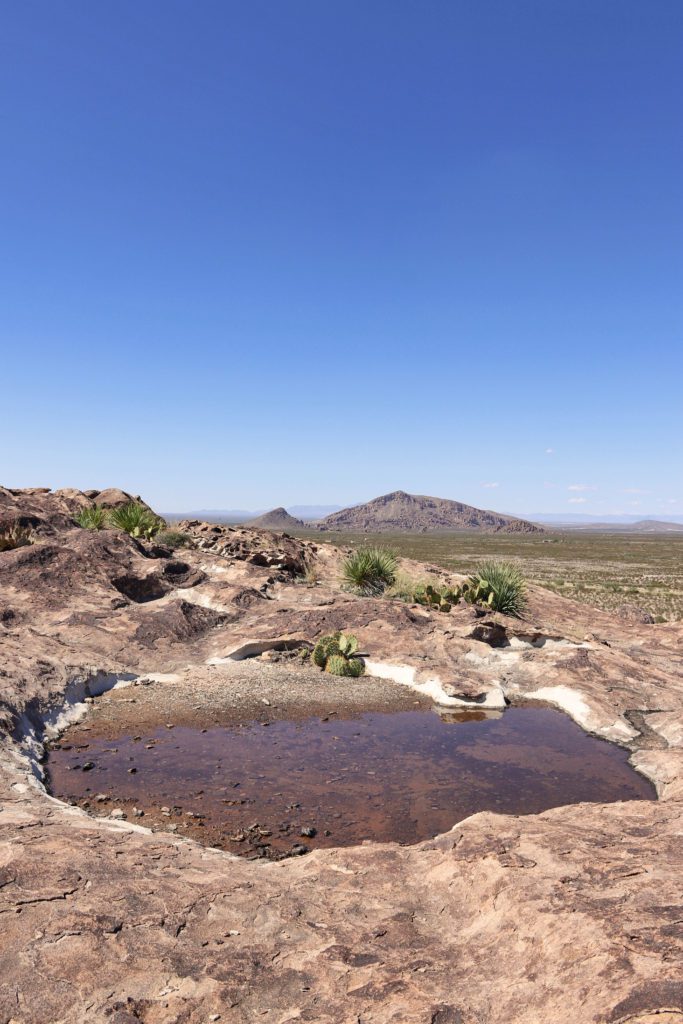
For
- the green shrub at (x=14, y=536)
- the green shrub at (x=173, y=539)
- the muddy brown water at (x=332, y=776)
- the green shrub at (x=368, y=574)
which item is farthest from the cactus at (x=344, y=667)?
the green shrub at (x=173, y=539)

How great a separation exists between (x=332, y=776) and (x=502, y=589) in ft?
44.3

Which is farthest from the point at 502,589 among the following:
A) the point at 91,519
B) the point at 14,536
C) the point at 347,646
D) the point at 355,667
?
the point at 91,519

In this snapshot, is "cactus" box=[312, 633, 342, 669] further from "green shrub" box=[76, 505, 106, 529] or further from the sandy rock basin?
"green shrub" box=[76, 505, 106, 529]

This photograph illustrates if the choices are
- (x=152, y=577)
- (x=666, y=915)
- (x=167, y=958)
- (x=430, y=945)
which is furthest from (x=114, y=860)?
(x=152, y=577)

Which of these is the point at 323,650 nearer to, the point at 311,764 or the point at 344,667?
the point at 344,667

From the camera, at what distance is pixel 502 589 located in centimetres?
2173

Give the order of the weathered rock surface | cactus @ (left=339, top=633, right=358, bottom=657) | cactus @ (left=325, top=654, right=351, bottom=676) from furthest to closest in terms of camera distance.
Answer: cactus @ (left=339, top=633, right=358, bottom=657)
cactus @ (left=325, top=654, right=351, bottom=676)
the weathered rock surface

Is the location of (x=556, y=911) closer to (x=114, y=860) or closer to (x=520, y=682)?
(x=114, y=860)

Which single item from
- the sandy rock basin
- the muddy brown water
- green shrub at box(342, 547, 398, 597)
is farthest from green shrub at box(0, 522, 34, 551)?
green shrub at box(342, 547, 398, 597)

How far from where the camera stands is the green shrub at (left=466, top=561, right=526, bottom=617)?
70.9 ft

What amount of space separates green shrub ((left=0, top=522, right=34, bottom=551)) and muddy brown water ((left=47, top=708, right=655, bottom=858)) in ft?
34.5

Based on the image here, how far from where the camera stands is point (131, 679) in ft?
46.9

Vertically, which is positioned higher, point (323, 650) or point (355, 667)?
point (323, 650)

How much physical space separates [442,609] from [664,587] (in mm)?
39678
